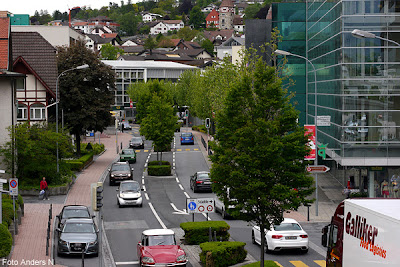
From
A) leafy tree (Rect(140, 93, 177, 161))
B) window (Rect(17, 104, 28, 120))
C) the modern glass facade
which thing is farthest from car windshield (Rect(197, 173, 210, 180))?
window (Rect(17, 104, 28, 120))

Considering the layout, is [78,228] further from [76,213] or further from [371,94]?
[371,94]

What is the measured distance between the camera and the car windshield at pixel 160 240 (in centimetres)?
2511

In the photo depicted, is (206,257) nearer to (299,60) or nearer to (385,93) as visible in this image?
(385,93)

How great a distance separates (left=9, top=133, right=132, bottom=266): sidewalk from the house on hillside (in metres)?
6.64

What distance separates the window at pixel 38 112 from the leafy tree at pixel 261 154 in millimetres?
35124

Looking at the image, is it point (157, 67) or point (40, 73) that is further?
point (157, 67)

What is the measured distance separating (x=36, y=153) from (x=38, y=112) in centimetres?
1285

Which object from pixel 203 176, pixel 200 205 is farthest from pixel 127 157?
pixel 200 205

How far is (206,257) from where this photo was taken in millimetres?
24672

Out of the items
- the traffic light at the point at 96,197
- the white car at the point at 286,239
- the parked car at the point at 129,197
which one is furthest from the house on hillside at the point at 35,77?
the traffic light at the point at 96,197

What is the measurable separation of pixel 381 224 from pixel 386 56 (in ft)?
93.1

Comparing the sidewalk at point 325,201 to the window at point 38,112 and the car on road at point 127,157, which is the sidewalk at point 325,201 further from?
the window at point 38,112

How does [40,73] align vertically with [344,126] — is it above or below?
above

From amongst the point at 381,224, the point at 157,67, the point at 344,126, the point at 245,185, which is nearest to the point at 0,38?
the point at 344,126
